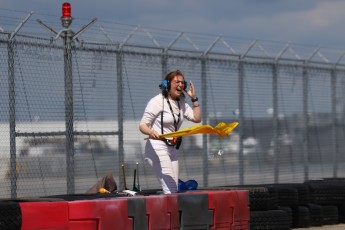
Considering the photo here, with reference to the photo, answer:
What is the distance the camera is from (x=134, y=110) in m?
13.8

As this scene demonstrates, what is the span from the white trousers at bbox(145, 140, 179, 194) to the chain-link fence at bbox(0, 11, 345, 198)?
237 centimetres

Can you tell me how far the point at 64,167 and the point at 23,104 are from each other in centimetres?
116

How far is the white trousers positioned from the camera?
33.0 feet

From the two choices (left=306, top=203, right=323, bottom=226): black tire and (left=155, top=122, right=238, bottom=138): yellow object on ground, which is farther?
(left=306, top=203, right=323, bottom=226): black tire

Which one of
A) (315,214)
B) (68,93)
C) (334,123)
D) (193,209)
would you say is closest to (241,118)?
(315,214)

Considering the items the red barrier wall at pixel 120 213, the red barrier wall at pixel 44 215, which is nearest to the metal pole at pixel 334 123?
the red barrier wall at pixel 120 213

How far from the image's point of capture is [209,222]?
32.9 feet

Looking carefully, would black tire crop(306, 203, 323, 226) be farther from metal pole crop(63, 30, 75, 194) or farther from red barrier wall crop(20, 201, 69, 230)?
red barrier wall crop(20, 201, 69, 230)

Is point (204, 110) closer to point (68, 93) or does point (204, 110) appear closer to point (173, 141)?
point (68, 93)

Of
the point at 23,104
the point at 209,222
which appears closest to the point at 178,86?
the point at 209,222

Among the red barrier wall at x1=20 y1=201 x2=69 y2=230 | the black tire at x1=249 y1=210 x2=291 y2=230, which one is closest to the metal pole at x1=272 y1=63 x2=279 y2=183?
the black tire at x1=249 y1=210 x2=291 y2=230

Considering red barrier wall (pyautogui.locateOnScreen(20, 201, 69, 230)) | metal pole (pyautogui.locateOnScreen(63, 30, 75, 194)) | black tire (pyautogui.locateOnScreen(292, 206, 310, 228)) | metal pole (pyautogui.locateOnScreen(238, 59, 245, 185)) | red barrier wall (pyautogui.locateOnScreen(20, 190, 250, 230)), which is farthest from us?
metal pole (pyautogui.locateOnScreen(238, 59, 245, 185))

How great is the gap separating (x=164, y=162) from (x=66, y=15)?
3084 mm

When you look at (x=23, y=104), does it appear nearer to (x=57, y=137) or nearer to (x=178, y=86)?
(x=57, y=137)
